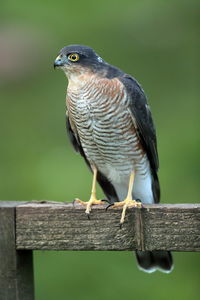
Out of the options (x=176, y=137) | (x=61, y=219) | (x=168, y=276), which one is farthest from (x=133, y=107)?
(x=176, y=137)

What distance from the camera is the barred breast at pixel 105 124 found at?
5309mm

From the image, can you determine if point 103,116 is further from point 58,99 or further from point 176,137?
point 58,99

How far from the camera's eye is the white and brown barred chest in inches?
209

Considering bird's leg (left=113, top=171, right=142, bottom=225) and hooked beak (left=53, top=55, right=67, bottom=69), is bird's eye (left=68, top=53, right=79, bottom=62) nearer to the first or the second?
hooked beak (left=53, top=55, right=67, bottom=69)

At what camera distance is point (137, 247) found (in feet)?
13.2

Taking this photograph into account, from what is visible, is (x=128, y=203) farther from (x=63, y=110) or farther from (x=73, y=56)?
(x=63, y=110)

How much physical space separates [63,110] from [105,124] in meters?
5.32

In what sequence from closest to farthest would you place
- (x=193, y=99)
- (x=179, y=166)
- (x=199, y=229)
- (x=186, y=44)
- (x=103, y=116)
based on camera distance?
(x=199, y=229)
(x=103, y=116)
(x=179, y=166)
(x=193, y=99)
(x=186, y=44)

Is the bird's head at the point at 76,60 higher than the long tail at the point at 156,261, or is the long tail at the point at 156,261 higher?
the bird's head at the point at 76,60

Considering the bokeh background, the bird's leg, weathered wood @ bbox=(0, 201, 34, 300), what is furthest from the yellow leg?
the bokeh background

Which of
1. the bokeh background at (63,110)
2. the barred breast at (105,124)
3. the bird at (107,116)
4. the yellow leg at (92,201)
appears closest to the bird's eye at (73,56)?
the bird at (107,116)

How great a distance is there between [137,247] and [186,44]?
8.56 meters

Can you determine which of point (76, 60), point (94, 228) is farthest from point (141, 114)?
point (94, 228)

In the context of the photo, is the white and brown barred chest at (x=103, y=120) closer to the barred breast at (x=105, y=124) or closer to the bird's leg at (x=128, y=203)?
the barred breast at (x=105, y=124)
